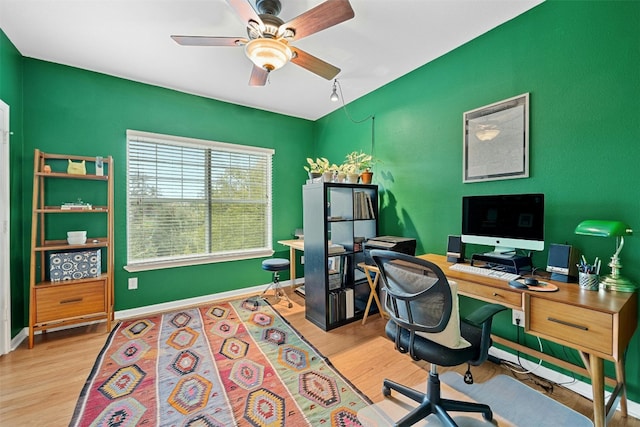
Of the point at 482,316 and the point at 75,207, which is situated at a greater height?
the point at 75,207

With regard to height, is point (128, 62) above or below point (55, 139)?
above

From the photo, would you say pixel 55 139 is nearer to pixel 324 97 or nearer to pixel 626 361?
pixel 324 97

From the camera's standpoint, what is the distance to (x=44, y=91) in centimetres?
264

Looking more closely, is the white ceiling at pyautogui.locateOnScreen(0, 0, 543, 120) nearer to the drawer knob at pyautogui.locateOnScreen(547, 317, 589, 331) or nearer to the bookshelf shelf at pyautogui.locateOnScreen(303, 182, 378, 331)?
the bookshelf shelf at pyautogui.locateOnScreen(303, 182, 378, 331)

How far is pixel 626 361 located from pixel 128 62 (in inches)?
184

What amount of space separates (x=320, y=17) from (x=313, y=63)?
18.6 inches

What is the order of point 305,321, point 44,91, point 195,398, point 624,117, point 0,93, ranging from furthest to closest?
point 305,321
point 44,91
point 0,93
point 195,398
point 624,117

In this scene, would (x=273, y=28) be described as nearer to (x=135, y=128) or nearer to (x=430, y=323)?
(x=430, y=323)

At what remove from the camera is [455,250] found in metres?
2.28

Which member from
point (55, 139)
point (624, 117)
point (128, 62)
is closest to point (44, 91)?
point (55, 139)

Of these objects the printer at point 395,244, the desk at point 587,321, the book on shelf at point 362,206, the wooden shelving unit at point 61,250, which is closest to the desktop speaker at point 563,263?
the desk at point 587,321

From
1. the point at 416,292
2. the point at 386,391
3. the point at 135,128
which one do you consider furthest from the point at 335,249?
the point at 135,128

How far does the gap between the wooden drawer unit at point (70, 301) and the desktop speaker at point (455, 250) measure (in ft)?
10.8

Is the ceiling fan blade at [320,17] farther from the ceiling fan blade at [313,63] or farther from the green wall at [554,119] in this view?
the green wall at [554,119]
